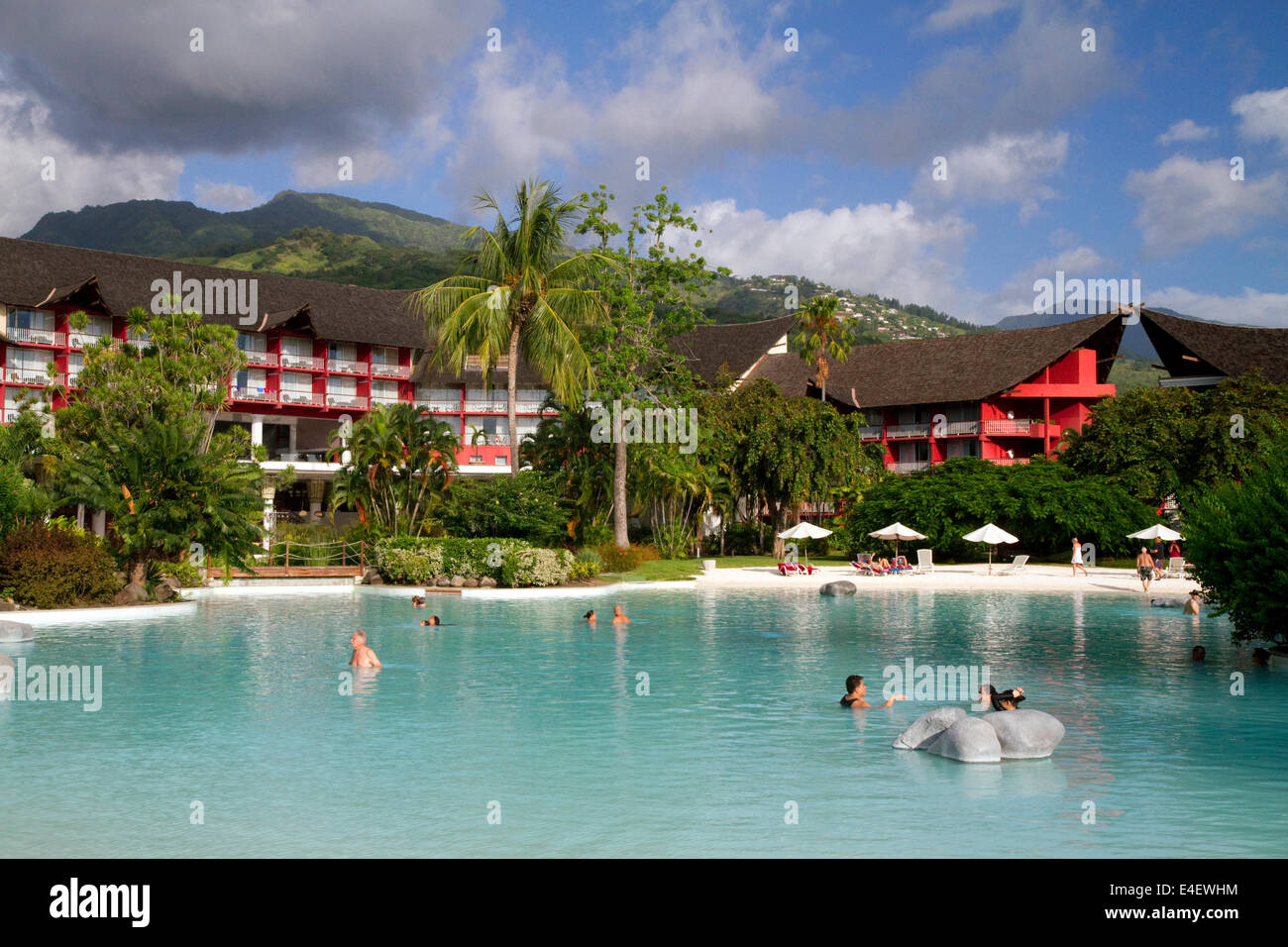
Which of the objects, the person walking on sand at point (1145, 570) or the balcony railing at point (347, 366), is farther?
the balcony railing at point (347, 366)

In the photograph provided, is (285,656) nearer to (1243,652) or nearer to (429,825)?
(429,825)

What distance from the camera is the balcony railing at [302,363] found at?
191 feet

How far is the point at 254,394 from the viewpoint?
5700 centimetres

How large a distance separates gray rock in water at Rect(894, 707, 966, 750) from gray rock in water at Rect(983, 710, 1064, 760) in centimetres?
45

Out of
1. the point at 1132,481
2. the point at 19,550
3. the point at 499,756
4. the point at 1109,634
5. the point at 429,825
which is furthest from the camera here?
the point at 1132,481

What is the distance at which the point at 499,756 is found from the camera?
1121 centimetres

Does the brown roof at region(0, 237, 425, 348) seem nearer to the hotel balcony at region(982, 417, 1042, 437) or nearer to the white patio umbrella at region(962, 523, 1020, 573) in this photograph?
the hotel balcony at region(982, 417, 1042, 437)

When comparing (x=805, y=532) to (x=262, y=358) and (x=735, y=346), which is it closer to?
(x=735, y=346)

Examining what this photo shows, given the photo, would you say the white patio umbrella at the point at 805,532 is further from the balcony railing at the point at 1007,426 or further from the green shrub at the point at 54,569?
the green shrub at the point at 54,569

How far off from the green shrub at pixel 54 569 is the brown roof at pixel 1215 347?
51.2m

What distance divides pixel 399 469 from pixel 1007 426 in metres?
35.9

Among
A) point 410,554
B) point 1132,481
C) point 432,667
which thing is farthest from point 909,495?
point 432,667

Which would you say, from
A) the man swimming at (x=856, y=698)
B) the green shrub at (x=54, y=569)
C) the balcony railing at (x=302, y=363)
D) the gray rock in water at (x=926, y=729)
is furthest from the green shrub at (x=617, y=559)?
the balcony railing at (x=302, y=363)
